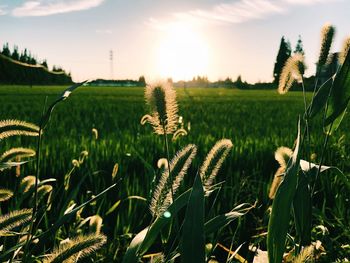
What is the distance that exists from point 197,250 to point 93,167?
9.59ft

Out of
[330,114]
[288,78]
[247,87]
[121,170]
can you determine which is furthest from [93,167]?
[247,87]

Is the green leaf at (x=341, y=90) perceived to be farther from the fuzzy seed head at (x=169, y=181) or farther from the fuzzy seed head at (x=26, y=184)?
the fuzzy seed head at (x=26, y=184)

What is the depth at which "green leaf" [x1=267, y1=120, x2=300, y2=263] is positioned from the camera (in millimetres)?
813

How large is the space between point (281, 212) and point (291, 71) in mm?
495

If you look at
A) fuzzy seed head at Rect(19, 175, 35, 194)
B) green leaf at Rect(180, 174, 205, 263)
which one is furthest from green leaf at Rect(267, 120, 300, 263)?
fuzzy seed head at Rect(19, 175, 35, 194)

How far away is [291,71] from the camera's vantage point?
46.8 inches

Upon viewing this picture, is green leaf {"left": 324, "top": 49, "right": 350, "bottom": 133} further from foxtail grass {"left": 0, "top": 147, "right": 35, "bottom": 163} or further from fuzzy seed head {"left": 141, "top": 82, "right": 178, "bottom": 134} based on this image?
foxtail grass {"left": 0, "top": 147, "right": 35, "bottom": 163}

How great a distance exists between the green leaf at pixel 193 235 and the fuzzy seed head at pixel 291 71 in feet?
1.79

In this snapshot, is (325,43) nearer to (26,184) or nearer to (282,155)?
(282,155)

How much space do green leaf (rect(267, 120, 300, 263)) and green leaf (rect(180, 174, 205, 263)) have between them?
15 centimetres

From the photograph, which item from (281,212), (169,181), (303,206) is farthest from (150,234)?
(303,206)

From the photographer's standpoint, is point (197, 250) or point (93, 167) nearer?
point (197, 250)

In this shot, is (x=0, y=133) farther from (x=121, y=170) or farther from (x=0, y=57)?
(x=121, y=170)

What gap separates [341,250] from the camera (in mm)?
1870
